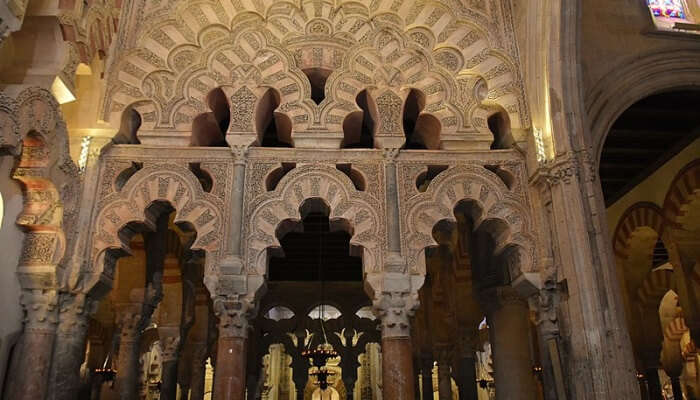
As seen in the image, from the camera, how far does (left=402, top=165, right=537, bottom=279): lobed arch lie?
649cm

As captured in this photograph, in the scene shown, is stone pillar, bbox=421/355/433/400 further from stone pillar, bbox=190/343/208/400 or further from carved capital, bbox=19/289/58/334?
carved capital, bbox=19/289/58/334

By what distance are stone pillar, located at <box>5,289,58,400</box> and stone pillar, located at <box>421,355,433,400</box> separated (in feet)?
23.9

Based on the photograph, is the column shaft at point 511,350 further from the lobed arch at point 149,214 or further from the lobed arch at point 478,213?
the lobed arch at point 149,214

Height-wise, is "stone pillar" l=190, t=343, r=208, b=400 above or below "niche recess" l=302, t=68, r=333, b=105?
below

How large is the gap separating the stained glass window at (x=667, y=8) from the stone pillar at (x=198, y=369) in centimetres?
886

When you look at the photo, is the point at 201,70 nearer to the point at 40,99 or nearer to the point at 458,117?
the point at 40,99

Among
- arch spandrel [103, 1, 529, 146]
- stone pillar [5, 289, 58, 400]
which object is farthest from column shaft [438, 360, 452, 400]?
stone pillar [5, 289, 58, 400]

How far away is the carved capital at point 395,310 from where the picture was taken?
6102mm

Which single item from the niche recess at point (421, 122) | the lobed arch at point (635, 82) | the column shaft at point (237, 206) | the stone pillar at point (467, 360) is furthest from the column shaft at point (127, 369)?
the lobed arch at point (635, 82)

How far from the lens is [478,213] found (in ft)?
22.4

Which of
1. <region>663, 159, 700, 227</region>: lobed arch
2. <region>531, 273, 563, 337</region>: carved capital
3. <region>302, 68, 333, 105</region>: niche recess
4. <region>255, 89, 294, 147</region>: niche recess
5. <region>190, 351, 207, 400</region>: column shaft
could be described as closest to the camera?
<region>531, 273, 563, 337</region>: carved capital

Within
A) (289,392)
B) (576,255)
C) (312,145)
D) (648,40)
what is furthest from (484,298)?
(289,392)

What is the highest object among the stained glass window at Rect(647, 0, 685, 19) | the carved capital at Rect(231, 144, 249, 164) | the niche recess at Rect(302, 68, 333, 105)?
the stained glass window at Rect(647, 0, 685, 19)

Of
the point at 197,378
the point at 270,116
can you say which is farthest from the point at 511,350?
the point at 197,378
